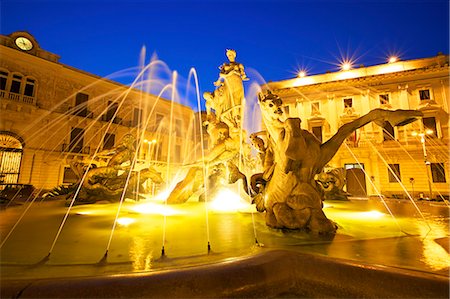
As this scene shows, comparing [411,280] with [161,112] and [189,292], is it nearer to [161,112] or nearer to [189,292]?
[189,292]

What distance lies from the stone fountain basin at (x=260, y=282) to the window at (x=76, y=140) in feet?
86.1

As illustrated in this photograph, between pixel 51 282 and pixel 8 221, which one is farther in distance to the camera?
pixel 8 221

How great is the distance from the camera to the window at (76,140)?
937 inches

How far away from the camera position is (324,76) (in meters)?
29.4

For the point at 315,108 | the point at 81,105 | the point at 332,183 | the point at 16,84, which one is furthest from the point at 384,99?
the point at 16,84

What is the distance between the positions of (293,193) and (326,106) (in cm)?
2726

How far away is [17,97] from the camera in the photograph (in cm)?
2073

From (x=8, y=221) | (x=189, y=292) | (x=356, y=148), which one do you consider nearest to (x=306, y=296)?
(x=189, y=292)

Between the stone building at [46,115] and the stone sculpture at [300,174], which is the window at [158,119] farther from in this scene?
the stone sculpture at [300,174]

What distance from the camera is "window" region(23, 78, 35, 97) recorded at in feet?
→ 70.6

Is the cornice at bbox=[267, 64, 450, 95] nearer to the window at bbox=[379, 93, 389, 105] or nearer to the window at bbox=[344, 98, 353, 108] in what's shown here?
the window at bbox=[379, 93, 389, 105]

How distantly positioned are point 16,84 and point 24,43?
155 inches

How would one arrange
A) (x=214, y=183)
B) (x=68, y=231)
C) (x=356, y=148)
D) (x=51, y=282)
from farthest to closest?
(x=356, y=148)
(x=214, y=183)
(x=68, y=231)
(x=51, y=282)

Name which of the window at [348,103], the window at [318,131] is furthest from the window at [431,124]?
the window at [318,131]
